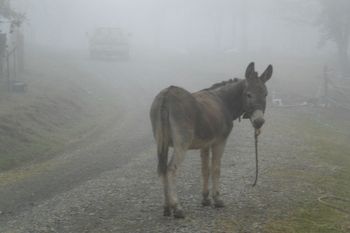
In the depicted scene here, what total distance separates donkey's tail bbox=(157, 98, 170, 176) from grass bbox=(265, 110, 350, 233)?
7.02 feet

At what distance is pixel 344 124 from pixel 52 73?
19837 mm

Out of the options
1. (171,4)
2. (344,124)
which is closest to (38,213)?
(344,124)

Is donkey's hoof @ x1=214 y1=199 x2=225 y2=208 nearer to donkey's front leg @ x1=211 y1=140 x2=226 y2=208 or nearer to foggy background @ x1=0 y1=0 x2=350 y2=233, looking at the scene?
donkey's front leg @ x1=211 y1=140 x2=226 y2=208

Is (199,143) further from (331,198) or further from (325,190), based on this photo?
(325,190)

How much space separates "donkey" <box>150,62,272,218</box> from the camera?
9.50 meters

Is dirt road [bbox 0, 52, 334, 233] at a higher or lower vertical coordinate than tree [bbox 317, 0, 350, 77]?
lower

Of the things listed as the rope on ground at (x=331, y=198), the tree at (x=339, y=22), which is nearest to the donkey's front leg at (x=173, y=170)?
the rope on ground at (x=331, y=198)

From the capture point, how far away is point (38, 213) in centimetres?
1106

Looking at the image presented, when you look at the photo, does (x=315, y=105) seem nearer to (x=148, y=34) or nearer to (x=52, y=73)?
(x=52, y=73)

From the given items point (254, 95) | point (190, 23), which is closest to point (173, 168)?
point (254, 95)

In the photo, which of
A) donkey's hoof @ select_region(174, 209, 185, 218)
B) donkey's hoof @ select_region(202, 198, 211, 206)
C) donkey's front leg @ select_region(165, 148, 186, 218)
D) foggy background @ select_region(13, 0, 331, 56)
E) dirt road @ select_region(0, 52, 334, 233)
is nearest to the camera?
donkey's front leg @ select_region(165, 148, 186, 218)

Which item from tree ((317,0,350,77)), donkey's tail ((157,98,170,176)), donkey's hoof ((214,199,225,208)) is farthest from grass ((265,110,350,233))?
tree ((317,0,350,77))

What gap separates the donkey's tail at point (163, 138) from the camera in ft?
31.1

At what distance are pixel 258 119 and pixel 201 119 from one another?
118cm
